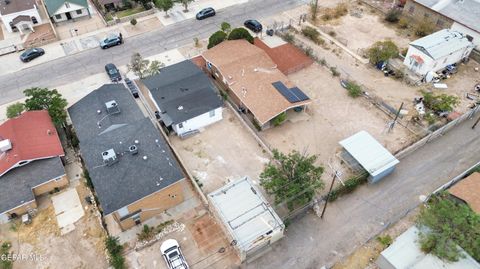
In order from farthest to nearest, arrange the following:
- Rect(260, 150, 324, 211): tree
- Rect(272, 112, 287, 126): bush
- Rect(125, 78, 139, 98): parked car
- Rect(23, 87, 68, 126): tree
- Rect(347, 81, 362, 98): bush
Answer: Rect(125, 78, 139, 98): parked car < Rect(347, 81, 362, 98): bush < Rect(272, 112, 287, 126): bush < Rect(23, 87, 68, 126): tree < Rect(260, 150, 324, 211): tree

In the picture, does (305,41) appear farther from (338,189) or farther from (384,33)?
(338,189)

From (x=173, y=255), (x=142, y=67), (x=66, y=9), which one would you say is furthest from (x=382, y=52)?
(x=66, y=9)

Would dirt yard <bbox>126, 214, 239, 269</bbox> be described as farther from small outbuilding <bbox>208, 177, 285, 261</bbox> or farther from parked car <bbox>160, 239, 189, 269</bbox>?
small outbuilding <bbox>208, 177, 285, 261</bbox>

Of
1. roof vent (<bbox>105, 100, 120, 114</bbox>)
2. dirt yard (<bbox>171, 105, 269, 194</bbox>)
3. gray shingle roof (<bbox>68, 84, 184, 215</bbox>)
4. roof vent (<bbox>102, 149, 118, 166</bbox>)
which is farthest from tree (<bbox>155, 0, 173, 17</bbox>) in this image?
roof vent (<bbox>102, 149, 118, 166</bbox>)

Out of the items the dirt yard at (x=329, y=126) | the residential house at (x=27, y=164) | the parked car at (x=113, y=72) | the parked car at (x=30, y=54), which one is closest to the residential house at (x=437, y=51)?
the dirt yard at (x=329, y=126)

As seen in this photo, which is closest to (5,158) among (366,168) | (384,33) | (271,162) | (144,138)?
(144,138)

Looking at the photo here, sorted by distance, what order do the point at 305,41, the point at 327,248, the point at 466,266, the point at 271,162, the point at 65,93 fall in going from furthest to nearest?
the point at 305,41 → the point at 65,93 → the point at 271,162 → the point at 327,248 → the point at 466,266
